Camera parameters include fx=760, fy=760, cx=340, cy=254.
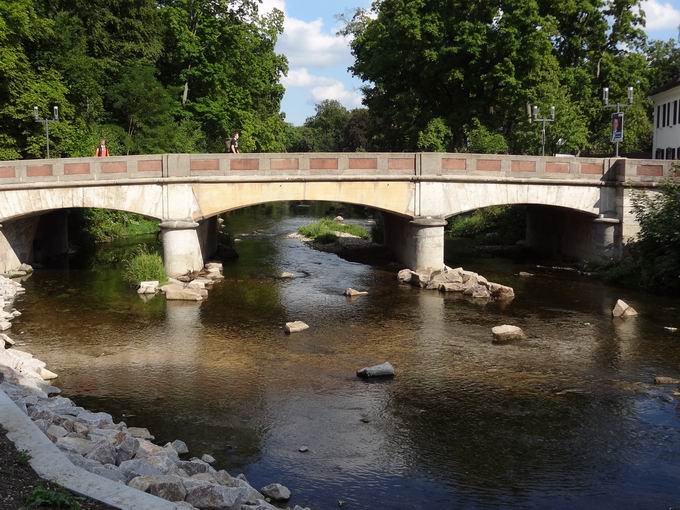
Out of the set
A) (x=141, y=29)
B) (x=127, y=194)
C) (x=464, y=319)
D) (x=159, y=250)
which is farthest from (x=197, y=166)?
(x=141, y=29)

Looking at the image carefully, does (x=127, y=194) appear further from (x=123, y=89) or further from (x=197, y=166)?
(x=123, y=89)

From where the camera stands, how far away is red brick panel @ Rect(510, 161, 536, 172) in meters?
28.4

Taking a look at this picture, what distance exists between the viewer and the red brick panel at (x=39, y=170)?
88.2 ft

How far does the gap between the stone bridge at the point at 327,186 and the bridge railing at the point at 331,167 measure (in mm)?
37

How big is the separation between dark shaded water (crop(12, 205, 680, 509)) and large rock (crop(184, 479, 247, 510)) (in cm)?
188

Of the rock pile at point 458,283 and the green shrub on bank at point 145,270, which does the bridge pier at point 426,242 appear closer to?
the rock pile at point 458,283

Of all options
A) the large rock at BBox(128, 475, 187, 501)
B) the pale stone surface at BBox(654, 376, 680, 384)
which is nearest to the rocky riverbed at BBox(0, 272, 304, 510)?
the large rock at BBox(128, 475, 187, 501)

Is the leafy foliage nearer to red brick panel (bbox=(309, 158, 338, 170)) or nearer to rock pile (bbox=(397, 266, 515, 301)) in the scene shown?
red brick panel (bbox=(309, 158, 338, 170))

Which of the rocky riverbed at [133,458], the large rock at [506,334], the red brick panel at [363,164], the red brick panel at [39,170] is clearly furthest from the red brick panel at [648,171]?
the rocky riverbed at [133,458]

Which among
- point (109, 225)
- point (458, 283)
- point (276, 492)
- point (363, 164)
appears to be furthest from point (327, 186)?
point (276, 492)

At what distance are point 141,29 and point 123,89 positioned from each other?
3844mm

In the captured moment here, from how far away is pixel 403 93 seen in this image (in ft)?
144

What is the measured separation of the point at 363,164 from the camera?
28.1 m

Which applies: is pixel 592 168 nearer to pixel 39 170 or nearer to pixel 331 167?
pixel 331 167
